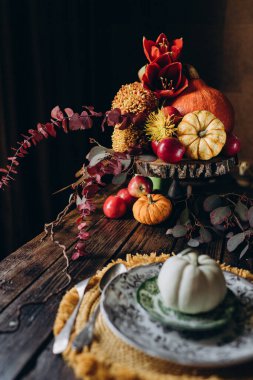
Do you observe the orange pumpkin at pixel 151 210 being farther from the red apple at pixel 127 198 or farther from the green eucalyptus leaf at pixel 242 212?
the green eucalyptus leaf at pixel 242 212

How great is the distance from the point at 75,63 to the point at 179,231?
1322 mm

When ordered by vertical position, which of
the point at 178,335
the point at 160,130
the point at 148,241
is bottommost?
the point at 148,241

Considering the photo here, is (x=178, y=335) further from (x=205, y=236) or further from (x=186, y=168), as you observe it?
(x=186, y=168)

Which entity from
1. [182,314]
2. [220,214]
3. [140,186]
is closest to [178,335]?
[182,314]

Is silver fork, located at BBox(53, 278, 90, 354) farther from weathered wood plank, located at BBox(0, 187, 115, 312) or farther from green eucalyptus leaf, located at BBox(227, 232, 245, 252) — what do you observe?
green eucalyptus leaf, located at BBox(227, 232, 245, 252)

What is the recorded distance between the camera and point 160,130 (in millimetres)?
1195

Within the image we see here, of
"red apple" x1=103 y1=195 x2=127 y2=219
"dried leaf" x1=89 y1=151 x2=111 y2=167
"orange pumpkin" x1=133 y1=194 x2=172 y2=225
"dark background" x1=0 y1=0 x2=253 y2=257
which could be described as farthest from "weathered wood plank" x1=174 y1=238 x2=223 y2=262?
"dark background" x1=0 y1=0 x2=253 y2=257

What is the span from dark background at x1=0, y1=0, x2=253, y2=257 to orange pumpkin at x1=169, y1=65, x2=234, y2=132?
2.34 feet

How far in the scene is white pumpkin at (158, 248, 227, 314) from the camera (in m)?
0.63

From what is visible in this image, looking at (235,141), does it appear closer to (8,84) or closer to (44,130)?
(44,130)

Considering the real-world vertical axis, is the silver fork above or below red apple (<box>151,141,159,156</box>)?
below

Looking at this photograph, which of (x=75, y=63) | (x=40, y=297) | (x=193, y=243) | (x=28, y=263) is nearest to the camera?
(x=40, y=297)

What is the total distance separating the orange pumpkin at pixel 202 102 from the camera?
1.32 metres

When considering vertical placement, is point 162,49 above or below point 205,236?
above
